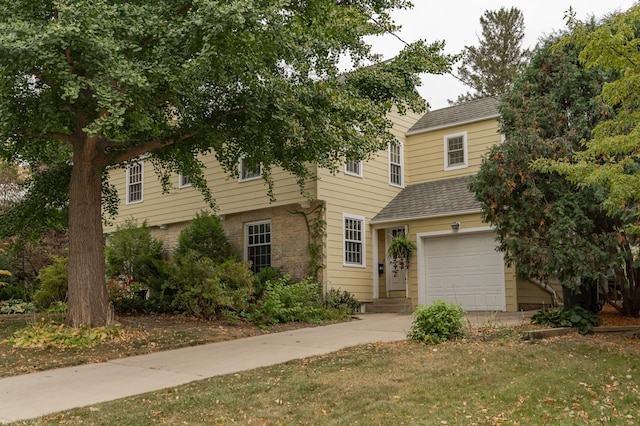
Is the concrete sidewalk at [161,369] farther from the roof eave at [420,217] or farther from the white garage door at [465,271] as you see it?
the roof eave at [420,217]

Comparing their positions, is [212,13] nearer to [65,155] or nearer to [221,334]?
[221,334]

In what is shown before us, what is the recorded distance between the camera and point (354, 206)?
16.4m

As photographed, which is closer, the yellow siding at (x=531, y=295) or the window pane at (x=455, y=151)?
the yellow siding at (x=531, y=295)

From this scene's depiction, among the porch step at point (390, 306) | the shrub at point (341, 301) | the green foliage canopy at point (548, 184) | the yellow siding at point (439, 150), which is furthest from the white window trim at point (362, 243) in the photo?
the green foliage canopy at point (548, 184)

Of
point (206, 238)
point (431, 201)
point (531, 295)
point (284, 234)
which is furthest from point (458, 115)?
point (206, 238)

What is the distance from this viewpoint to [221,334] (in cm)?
1152

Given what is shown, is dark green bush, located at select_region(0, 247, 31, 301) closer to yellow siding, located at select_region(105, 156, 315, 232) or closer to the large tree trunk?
yellow siding, located at select_region(105, 156, 315, 232)

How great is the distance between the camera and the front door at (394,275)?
653 inches

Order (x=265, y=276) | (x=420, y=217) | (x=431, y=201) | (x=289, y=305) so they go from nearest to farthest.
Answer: (x=289, y=305)
(x=265, y=276)
(x=420, y=217)
(x=431, y=201)

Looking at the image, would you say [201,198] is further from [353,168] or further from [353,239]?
[353,239]

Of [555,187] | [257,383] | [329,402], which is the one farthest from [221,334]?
[555,187]

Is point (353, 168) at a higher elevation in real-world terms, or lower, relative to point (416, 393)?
higher

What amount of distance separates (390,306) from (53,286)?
28.2 feet

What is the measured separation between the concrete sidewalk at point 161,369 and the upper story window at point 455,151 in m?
6.01
